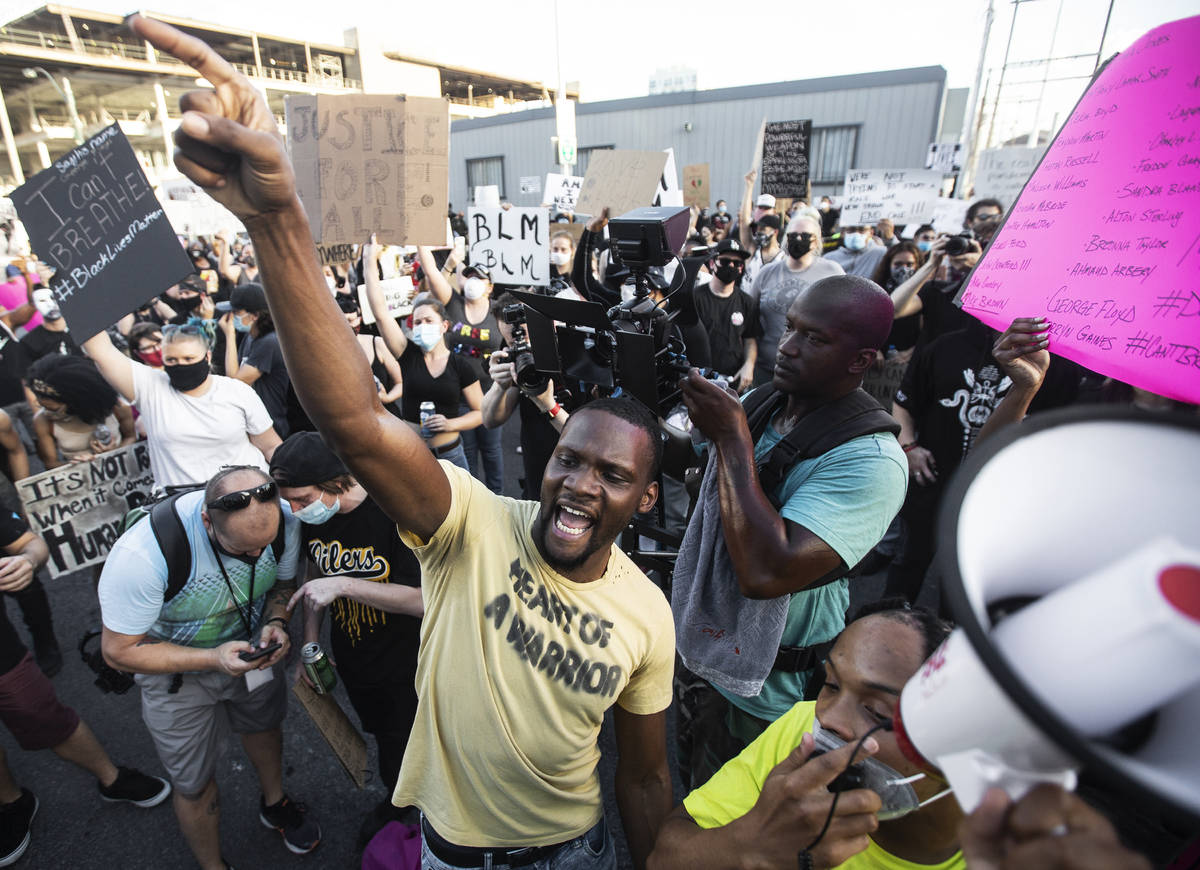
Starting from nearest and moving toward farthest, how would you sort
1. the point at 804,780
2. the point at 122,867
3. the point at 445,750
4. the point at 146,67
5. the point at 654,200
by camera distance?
1. the point at 804,780
2. the point at 445,750
3. the point at 122,867
4. the point at 654,200
5. the point at 146,67

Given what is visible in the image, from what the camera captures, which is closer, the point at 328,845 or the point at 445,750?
the point at 445,750

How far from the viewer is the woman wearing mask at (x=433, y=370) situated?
4.20 metres

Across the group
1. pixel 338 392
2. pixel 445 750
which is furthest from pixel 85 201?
pixel 445 750

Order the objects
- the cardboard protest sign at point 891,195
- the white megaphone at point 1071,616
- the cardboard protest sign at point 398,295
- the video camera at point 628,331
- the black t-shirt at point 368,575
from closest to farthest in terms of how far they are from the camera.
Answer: the white megaphone at point 1071,616 < the video camera at point 628,331 < the black t-shirt at point 368,575 < the cardboard protest sign at point 398,295 < the cardboard protest sign at point 891,195

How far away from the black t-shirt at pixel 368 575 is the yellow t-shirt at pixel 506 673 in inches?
34.0

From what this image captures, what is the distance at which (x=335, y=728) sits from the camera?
92.5 inches

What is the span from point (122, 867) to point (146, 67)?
40808 mm

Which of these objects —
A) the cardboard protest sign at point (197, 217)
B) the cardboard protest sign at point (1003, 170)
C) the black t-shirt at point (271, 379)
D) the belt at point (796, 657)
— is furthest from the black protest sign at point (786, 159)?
the cardboard protest sign at point (197, 217)

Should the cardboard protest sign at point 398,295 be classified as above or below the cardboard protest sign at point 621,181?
below

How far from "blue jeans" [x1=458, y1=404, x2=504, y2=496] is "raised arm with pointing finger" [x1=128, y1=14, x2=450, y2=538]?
385cm

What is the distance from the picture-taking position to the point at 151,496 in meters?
2.91

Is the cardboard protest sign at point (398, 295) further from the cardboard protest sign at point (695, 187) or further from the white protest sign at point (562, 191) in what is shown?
the cardboard protest sign at point (695, 187)

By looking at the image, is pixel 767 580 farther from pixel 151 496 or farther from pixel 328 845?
pixel 151 496

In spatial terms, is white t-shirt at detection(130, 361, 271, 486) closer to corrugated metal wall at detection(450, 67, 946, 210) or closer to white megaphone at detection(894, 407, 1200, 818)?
white megaphone at detection(894, 407, 1200, 818)
